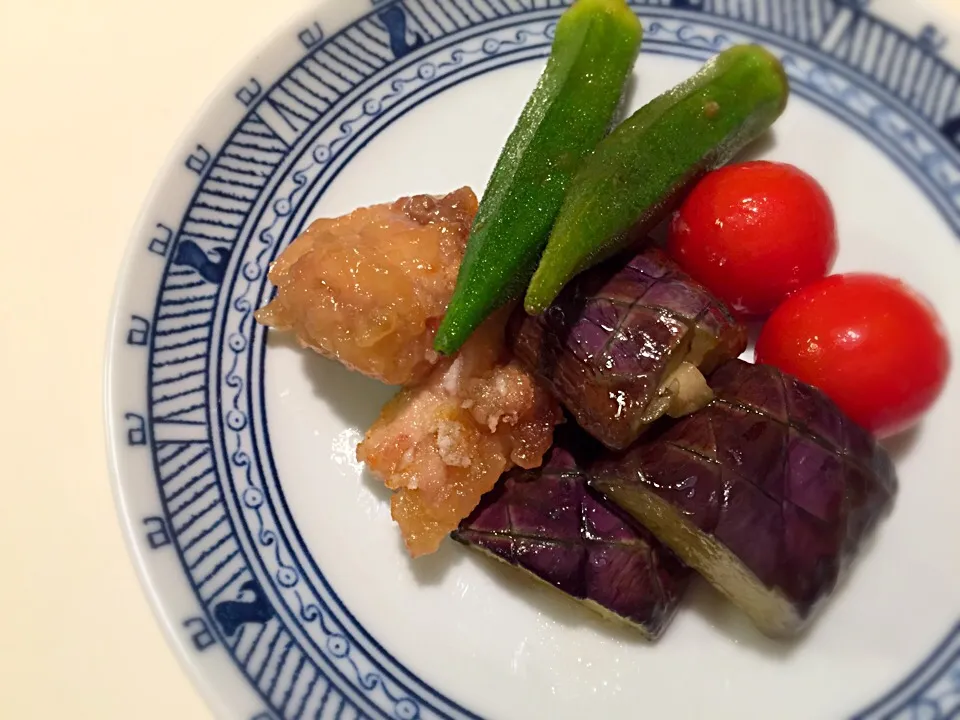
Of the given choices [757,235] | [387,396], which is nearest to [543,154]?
[757,235]

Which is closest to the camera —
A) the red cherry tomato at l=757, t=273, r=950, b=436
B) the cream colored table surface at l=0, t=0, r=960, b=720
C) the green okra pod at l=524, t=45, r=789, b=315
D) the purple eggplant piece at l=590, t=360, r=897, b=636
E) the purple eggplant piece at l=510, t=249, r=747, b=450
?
the purple eggplant piece at l=590, t=360, r=897, b=636

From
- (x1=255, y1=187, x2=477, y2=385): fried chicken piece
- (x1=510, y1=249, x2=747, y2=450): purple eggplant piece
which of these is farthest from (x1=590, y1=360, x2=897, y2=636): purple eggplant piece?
(x1=255, y1=187, x2=477, y2=385): fried chicken piece

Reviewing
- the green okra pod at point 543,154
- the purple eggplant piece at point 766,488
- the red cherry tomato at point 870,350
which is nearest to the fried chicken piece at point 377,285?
the green okra pod at point 543,154

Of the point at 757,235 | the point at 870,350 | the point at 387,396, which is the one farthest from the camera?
the point at 387,396

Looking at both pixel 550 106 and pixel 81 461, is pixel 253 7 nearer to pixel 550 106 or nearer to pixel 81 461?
pixel 550 106

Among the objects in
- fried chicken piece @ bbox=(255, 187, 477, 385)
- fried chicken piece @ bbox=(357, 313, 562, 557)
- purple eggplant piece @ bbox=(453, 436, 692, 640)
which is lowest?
purple eggplant piece @ bbox=(453, 436, 692, 640)

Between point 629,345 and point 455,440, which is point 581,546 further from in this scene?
point 629,345

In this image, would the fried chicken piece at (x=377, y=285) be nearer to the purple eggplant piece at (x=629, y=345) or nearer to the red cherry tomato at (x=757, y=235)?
the purple eggplant piece at (x=629, y=345)

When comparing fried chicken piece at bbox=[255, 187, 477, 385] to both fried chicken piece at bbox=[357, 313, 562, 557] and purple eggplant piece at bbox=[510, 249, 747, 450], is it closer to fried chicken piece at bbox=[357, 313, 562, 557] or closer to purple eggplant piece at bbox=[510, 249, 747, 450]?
fried chicken piece at bbox=[357, 313, 562, 557]
